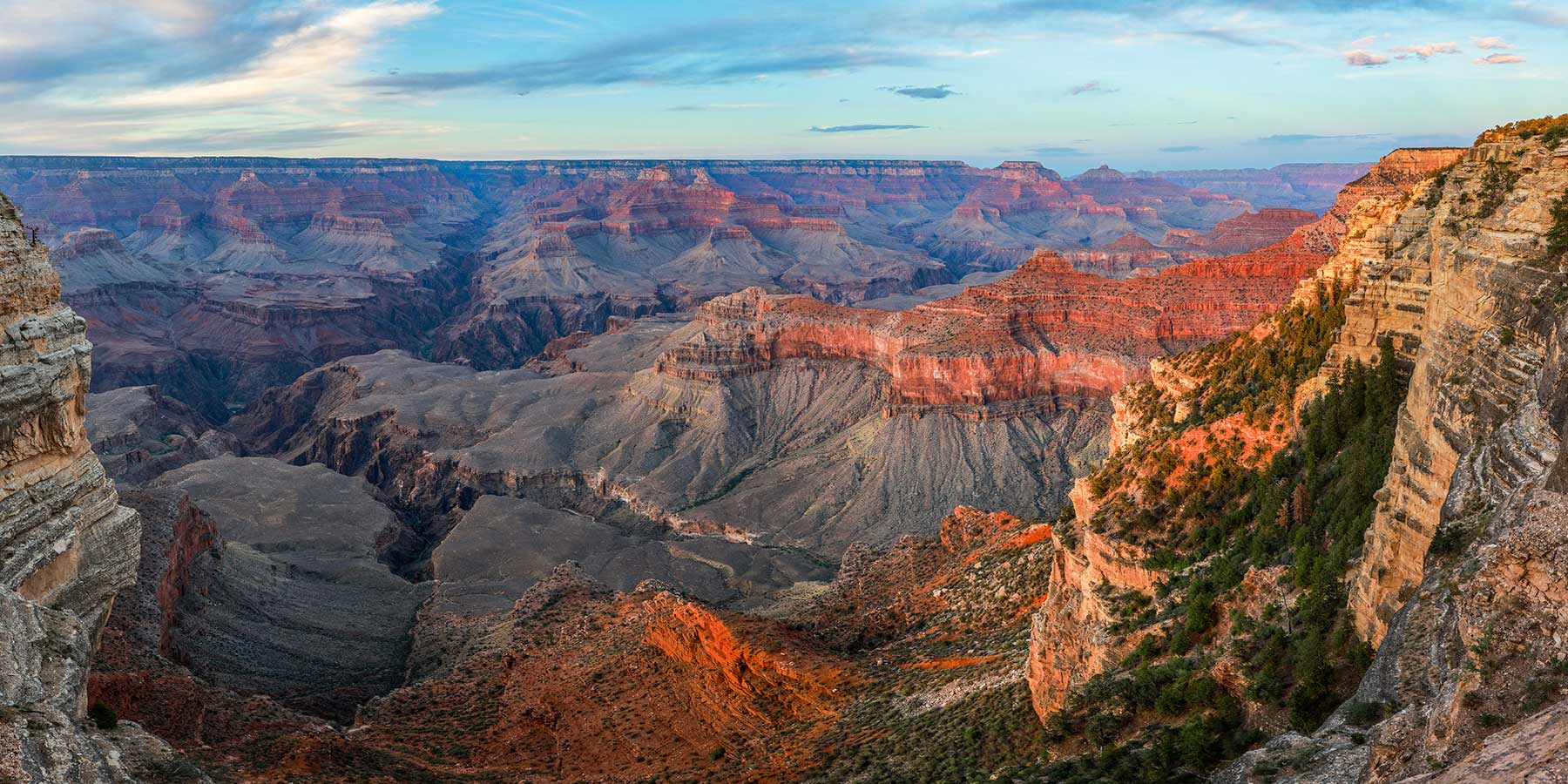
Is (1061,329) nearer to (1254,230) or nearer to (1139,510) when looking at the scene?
(1139,510)

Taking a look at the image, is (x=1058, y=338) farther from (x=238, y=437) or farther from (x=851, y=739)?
(x=238, y=437)

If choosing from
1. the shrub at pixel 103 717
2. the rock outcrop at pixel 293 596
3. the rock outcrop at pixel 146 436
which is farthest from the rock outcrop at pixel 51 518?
the rock outcrop at pixel 146 436

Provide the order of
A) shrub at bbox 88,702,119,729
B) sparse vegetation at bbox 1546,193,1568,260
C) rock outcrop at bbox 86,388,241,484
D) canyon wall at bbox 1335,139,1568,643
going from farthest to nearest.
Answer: rock outcrop at bbox 86,388,241,484, shrub at bbox 88,702,119,729, sparse vegetation at bbox 1546,193,1568,260, canyon wall at bbox 1335,139,1568,643

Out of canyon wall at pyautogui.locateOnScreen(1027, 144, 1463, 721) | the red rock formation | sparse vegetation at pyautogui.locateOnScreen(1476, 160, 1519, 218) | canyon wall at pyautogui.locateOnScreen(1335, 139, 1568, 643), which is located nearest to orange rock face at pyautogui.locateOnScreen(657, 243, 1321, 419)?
canyon wall at pyautogui.locateOnScreen(1027, 144, 1463, 721)

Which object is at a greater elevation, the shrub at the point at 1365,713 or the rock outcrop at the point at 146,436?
the shrub at the point at 1365,713

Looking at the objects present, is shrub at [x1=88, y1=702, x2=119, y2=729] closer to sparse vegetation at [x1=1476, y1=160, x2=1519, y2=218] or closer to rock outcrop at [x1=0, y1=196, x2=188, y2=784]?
rock outcrop at [x1=0, y1=196, x2=188, y2=784]

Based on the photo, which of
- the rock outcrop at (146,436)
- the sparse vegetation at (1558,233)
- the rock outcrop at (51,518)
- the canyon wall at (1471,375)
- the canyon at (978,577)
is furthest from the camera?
the rock outcrop at (146,436)

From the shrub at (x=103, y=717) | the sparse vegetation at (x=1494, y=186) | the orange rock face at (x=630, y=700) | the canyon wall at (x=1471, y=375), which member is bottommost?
the orange rock face at (x=630, y=700)

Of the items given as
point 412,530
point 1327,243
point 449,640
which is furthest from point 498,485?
point 1327,243

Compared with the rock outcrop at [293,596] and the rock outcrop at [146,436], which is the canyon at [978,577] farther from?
the rock outcrop at [146,436]

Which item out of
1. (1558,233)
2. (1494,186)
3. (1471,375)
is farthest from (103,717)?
(1494,186)

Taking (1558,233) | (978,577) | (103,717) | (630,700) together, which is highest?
(1558,233)
